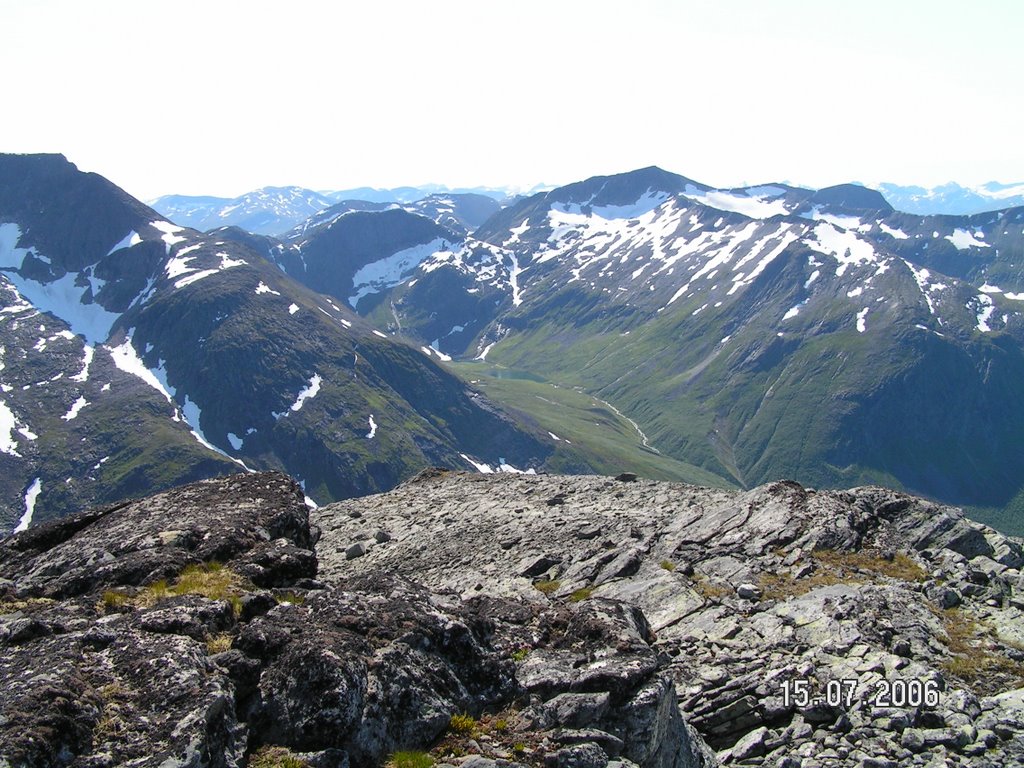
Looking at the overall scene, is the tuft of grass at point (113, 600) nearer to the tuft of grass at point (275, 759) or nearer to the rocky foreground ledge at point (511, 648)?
the rocky foreground ledge at point (511, 648)

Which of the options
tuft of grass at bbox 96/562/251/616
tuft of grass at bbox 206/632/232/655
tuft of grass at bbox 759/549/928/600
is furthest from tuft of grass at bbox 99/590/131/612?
tuft of grass at bbox 759/549/928/600

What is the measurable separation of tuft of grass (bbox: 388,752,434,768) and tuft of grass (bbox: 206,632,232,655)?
3977mm

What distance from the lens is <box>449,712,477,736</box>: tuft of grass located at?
1360 centimetres

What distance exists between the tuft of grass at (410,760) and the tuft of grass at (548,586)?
16.7 meters

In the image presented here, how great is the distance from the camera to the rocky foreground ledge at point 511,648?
12.0 meters

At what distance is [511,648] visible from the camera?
17.1 m

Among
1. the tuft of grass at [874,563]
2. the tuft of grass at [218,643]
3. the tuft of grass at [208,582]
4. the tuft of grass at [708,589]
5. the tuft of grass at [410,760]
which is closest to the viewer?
the tuft of grass at [410,760]

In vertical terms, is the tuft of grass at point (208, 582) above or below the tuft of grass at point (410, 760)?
above

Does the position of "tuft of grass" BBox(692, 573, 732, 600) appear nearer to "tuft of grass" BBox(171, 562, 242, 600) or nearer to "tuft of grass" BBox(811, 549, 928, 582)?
"tuft of grass" BBox(811, 549, 928, 582)

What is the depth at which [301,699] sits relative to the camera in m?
12.5

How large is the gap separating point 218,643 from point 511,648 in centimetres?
678

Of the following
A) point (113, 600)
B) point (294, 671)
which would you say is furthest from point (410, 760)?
point (113, 600)
